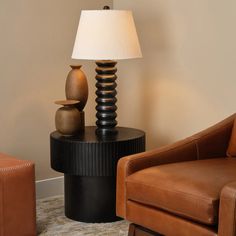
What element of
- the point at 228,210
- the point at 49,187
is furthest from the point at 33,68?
the point at 228,210

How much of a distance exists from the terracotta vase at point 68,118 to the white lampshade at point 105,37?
0.99 ft

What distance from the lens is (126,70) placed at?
401cm

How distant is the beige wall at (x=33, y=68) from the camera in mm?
3580

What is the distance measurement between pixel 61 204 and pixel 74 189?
0.40 m

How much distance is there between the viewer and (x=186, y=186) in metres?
2.43

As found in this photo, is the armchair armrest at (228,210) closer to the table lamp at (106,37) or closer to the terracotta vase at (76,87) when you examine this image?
the table lamp at (106,37)

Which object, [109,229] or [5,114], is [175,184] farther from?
[5,114]

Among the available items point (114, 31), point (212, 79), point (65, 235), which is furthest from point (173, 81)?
point (65, 235)

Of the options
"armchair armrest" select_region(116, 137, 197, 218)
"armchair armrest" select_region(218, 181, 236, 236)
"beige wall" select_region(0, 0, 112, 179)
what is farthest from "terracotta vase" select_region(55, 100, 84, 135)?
"armchair armrest" select_region(218, 181, 236, 236)

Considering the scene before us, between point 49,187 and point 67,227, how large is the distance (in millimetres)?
663

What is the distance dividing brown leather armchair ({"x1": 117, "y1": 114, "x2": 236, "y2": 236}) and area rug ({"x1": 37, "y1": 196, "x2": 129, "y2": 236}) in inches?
15.0

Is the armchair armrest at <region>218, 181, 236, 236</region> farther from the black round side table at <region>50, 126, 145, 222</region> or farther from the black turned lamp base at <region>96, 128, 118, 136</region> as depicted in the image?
the black turned lamp base at <region>96, 128, 118, 136</region>

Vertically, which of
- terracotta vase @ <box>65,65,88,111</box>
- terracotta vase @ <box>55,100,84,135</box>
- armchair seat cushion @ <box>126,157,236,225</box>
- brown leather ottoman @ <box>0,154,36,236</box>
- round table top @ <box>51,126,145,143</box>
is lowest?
brown leather ottoman @ <box>0,154,36,236</box>

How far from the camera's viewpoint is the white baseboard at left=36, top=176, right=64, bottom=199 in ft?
12.5
